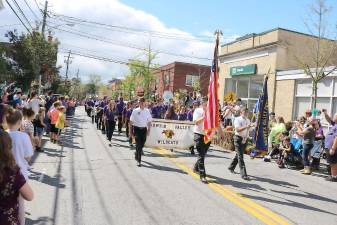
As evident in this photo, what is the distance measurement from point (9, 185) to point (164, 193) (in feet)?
18.1

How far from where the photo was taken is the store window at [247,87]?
3162 centimetres

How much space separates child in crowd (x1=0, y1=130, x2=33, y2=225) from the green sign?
2762 cm

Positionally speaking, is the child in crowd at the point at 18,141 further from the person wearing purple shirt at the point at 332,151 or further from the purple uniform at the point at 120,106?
the purple uniform at the point at 120,106

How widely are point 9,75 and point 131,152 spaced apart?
20.0 meters

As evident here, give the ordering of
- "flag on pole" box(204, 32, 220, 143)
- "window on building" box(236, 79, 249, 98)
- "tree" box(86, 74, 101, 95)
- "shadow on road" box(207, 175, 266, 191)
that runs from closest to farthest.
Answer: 1. "shadow on road" box(207, 175, 266, 191)
2. "flag on pole" box(204, 32, 220, 143)
3. "window on building" box(236, 79, 249, 98)
4. "tree" box(86, 74, 101, 95)

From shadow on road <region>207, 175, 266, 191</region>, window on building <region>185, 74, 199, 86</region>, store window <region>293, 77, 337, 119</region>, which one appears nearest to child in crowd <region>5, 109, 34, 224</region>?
shadow on road <region>207, 175, 266, 191</region>

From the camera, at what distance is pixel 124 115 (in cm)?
2108

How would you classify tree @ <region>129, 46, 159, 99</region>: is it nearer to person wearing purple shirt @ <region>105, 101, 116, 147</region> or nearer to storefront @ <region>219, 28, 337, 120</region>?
storefront @ <region>219, 28, 337, 120</region>

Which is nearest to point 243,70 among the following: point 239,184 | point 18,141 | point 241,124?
point 241,124

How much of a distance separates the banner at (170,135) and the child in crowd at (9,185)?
1225 centimetres

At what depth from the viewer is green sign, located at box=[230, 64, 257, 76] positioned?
30.6 meters

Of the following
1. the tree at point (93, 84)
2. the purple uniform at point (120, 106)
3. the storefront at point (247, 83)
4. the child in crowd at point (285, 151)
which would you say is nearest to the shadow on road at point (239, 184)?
the child in crowd at point (285, 151)

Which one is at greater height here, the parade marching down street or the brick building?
the brick building

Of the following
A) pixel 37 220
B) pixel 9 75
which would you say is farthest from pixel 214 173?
pixel 9 75
